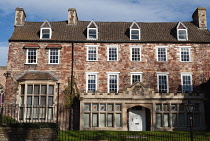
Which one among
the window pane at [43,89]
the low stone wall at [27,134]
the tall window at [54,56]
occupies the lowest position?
the low stone wall at [27,134]

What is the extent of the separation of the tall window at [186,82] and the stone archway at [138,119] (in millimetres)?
4976

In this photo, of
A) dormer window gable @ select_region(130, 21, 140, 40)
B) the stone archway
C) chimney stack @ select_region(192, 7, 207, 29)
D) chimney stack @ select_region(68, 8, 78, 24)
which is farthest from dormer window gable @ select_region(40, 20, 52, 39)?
chimney stack @ select_region(192, 7, 207, 29)

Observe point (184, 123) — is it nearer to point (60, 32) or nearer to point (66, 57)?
point (66, 57)

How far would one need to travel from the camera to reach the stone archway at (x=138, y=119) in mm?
26562

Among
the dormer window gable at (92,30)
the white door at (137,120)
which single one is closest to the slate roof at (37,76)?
the dormer window gable at (92,30)

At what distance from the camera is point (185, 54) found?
29.1m

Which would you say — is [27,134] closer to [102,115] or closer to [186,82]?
[102,115]

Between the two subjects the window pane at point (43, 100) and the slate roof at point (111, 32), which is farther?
the slate roof at point (111, 32)

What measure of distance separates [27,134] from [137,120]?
12.0 m

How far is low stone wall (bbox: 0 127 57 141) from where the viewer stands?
18.5 m

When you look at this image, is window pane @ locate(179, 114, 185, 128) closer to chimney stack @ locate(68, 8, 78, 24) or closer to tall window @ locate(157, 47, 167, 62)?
tall window @ locate(157, 47, 167, 62)

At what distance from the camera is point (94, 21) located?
31625 millimetres

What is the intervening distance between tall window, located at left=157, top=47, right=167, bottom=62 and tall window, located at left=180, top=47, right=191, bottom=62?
1.79 m

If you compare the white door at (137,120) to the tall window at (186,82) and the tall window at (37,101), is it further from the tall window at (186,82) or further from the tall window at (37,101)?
the tall window at (37,101)
